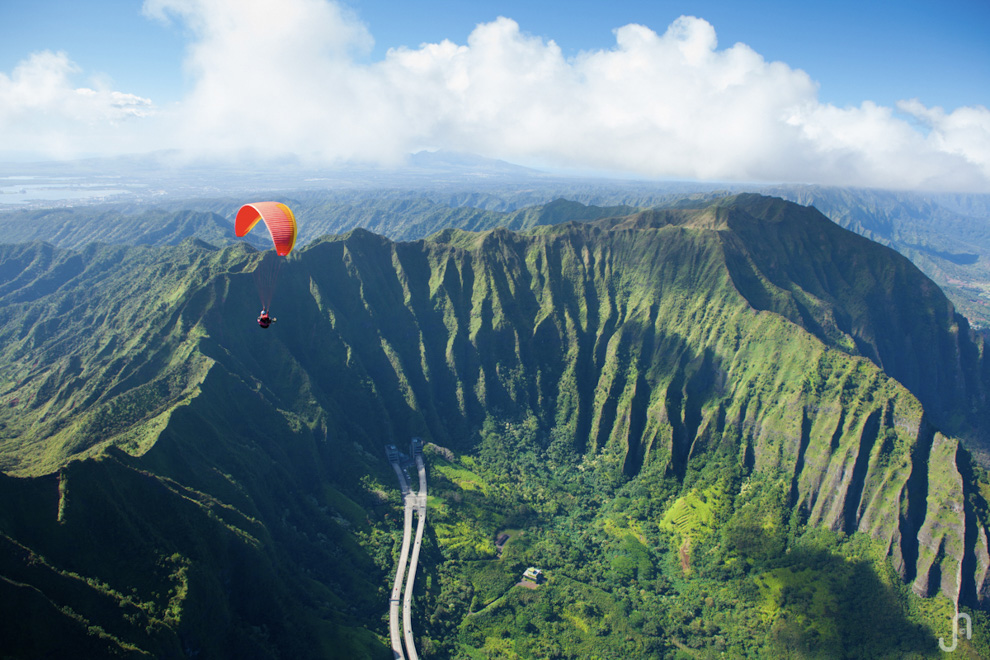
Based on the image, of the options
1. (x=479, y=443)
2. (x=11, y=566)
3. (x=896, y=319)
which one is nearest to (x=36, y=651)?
(x=11, y=566)

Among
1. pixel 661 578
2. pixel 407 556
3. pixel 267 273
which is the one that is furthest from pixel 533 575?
pixel 267 273

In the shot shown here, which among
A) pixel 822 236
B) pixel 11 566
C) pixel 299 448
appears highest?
pixel 822 236

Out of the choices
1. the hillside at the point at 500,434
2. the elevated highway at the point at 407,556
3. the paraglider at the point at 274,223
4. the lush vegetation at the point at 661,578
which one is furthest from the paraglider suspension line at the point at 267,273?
the paraglider at the point at 274,223

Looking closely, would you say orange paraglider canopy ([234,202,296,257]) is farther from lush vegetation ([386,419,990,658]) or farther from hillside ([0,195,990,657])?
lush vegetation ([386,419,990,658])

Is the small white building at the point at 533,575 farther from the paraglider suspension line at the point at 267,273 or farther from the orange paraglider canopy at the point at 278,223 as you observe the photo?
the paraglider suspension line at the point at 267,273

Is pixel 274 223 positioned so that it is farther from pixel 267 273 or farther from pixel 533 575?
pixel 267 273

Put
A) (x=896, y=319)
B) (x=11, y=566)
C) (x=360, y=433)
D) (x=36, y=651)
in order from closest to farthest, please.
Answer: (x=36, y=651), (x=11, y=566), (x=360, y=433), (x=896, y=319)

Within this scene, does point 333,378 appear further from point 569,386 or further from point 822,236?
point 822,236

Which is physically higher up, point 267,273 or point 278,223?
A: point 278,223

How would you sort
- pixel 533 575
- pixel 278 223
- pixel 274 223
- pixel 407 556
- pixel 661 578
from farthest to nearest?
pixel 661 578 → pixel 533 575 → pixel 407 556 → pixel 278 223 → pixel 274 223
